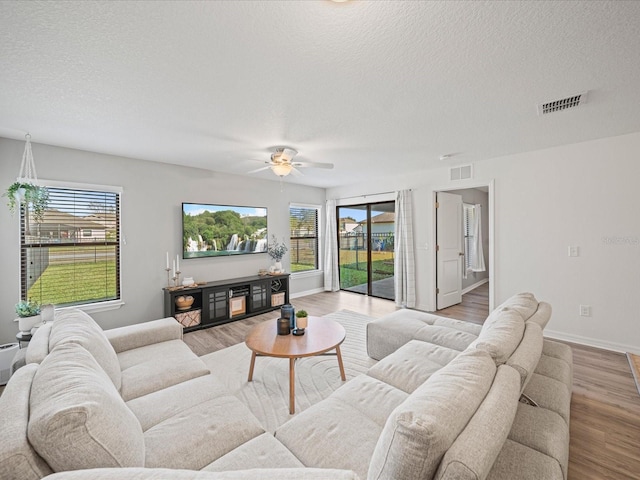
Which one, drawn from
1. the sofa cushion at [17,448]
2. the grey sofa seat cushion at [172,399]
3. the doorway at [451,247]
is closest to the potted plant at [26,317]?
the grey sofa seat cushion at [172,399]

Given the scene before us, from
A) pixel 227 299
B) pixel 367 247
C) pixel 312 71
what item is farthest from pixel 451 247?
pixel 312 71

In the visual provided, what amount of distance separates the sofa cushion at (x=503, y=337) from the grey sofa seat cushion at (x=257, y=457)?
1.01m

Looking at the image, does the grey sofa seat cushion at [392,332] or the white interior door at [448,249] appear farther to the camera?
the white interior door at [448,249]

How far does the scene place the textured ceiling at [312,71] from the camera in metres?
1.35

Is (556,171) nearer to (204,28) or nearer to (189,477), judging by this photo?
(204,28)

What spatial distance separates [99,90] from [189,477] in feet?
8.24

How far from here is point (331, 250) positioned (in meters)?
6.25

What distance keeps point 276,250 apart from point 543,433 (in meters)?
4.53

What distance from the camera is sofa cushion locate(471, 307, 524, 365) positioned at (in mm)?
1287

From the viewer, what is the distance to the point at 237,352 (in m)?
3.13

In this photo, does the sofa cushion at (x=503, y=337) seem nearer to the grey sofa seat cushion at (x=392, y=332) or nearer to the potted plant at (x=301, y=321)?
the grey sofa seat cushion at (x=392, y=332)

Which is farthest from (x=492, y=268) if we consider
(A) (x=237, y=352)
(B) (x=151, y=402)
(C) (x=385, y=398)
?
(B) (x=151, y=402)

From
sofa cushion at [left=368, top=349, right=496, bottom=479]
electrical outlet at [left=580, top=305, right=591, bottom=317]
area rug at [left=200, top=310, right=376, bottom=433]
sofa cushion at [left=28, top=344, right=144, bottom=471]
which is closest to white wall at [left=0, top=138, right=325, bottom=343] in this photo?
area rug at [left=200, top=310, right=376, bottom=433]

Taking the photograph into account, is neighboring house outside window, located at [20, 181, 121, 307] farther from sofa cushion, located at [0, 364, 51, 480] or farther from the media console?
sofa cushion, located at [0, 364, 51, 480]
